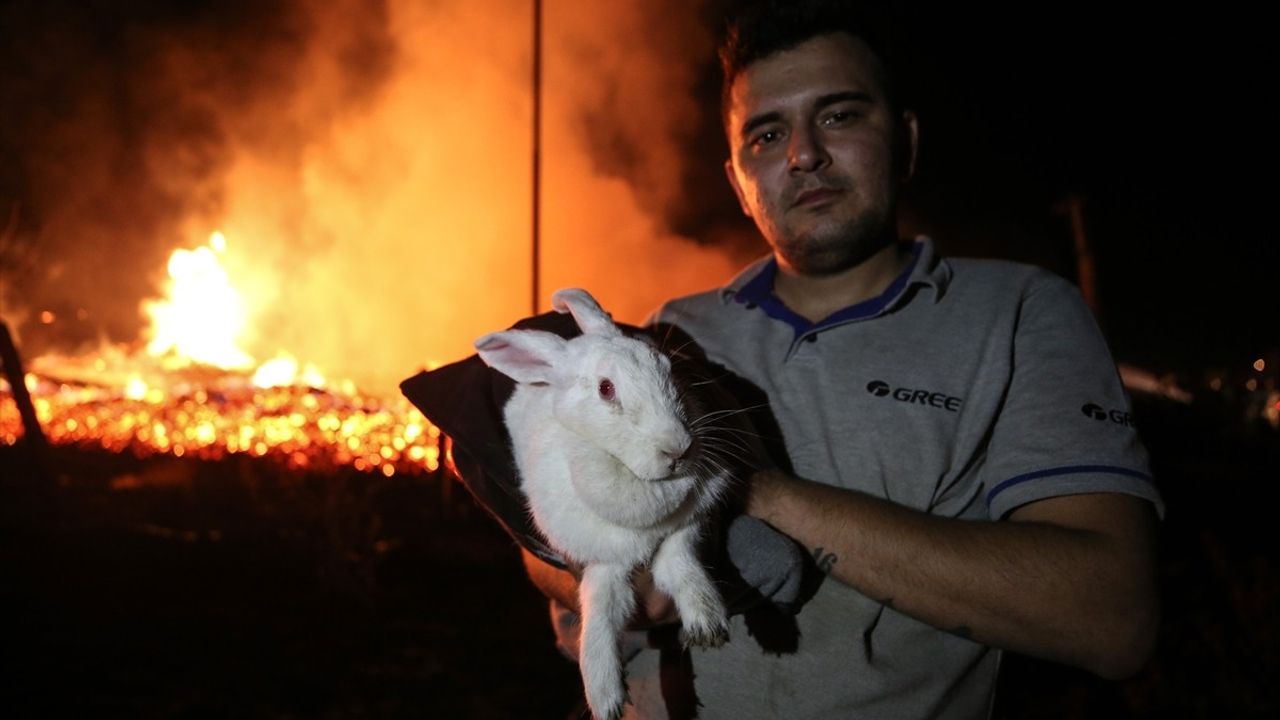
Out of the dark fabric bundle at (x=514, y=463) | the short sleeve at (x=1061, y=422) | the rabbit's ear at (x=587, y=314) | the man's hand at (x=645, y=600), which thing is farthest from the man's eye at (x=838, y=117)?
the man's hand at (x=645, y=600)

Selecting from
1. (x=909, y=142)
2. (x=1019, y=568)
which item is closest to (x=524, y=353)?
(x=1019, y=568)

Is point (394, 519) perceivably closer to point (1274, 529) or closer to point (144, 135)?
point (1274, 529)

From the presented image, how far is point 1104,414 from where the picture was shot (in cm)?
165

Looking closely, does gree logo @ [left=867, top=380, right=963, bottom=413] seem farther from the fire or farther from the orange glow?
the orange glow

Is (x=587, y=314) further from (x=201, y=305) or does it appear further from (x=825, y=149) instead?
(x=201, y=305)

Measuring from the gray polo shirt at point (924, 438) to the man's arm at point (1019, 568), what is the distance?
9 cm

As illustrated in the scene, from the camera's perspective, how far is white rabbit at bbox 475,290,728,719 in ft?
4.72

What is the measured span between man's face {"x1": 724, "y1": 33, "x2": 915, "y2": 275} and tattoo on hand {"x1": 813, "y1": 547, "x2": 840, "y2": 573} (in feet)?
3.06

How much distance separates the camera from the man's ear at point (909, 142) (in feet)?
7.42

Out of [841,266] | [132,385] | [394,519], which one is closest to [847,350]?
[841,266]

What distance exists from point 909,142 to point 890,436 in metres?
1.08

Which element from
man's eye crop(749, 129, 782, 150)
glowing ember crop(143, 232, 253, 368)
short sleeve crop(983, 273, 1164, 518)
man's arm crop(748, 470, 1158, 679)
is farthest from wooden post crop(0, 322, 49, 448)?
glowing ember crop(143, 232, 253, 368)

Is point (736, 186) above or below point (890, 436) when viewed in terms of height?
above

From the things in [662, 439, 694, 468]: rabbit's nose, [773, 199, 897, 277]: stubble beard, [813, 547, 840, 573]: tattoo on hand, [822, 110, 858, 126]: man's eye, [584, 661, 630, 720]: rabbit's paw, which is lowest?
[584, 661, 630, 720]: rabbit's paw
